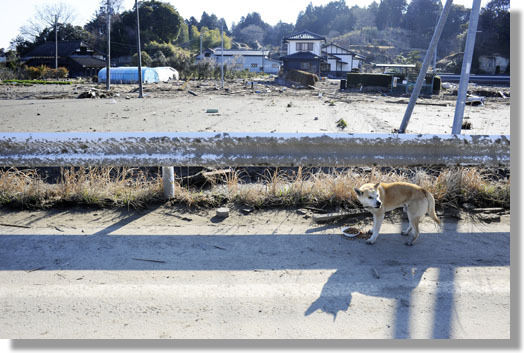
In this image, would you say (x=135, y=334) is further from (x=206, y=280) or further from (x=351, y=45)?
(x=351, y=45)

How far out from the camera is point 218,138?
4.17m

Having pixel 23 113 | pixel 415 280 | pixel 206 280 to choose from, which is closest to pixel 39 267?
pixel 206 280

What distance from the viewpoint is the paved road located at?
2459 millimetres

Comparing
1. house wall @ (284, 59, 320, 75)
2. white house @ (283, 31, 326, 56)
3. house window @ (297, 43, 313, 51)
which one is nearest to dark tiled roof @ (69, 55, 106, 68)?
house wall @ (284, 59, 320, 75)

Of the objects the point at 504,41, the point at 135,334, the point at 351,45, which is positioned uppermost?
the point at 351,45

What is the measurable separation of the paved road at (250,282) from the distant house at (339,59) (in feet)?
273

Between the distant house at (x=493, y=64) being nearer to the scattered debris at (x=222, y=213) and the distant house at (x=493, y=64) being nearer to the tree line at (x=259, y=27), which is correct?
the tree line at (x=259, y=27)

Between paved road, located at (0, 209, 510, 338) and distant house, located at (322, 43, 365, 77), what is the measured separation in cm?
8315

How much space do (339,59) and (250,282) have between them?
85.4m

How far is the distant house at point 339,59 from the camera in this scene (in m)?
84.1

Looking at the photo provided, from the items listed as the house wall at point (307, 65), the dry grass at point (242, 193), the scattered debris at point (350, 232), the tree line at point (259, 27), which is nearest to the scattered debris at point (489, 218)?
the dry grass at point (242, 193)

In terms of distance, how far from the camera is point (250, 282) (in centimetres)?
298

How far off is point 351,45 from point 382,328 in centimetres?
13833

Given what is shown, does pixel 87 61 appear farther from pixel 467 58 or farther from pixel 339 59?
pixel 467 58
